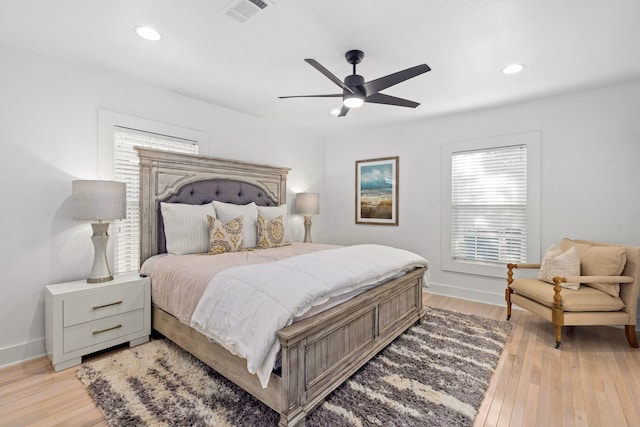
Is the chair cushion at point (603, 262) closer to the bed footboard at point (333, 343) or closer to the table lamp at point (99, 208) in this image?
the bed footboard at point (333, 343)

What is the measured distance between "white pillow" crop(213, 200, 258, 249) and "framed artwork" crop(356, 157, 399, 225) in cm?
206

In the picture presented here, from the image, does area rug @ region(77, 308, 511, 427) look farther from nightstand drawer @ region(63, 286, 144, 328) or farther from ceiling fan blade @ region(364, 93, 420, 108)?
ceiling fan blade @ region(364, 93, 420, 108)

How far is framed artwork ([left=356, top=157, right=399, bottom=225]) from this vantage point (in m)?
4.65

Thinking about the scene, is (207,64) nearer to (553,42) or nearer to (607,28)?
(553,42)

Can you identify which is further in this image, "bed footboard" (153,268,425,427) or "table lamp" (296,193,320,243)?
"table lamp" (296,193,320,243)

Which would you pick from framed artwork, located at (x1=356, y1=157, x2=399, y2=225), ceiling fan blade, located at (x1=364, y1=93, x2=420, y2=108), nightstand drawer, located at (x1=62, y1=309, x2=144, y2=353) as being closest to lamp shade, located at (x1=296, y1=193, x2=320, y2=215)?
framed artwork, located at (x1=356, y1=157, x2=399, y2=225)

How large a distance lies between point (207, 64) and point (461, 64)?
2290mm

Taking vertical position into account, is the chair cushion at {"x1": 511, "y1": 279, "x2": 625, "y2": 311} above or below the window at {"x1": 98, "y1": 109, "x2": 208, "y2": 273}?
below

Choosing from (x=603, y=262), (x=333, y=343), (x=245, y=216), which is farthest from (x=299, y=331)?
(x=603, y=262)

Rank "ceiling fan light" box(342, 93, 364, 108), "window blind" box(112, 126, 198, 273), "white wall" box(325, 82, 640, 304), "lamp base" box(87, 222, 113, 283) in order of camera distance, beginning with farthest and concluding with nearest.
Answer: "white wall" box(325, 82, 640, 304), "window blind" box(112, 126, 198, 273), "lamp base" box(87, 222, 113, 283), "ceiling fan light" box(342, 93, 364, 108)

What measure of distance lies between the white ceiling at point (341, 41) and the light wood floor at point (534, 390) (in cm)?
250

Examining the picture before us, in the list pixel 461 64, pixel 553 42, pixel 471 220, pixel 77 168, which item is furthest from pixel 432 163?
pixel 77 168

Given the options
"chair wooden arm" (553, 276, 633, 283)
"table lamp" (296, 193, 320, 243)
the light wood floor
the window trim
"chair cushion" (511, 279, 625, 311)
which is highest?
the window trim

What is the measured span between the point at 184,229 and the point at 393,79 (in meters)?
2.35
